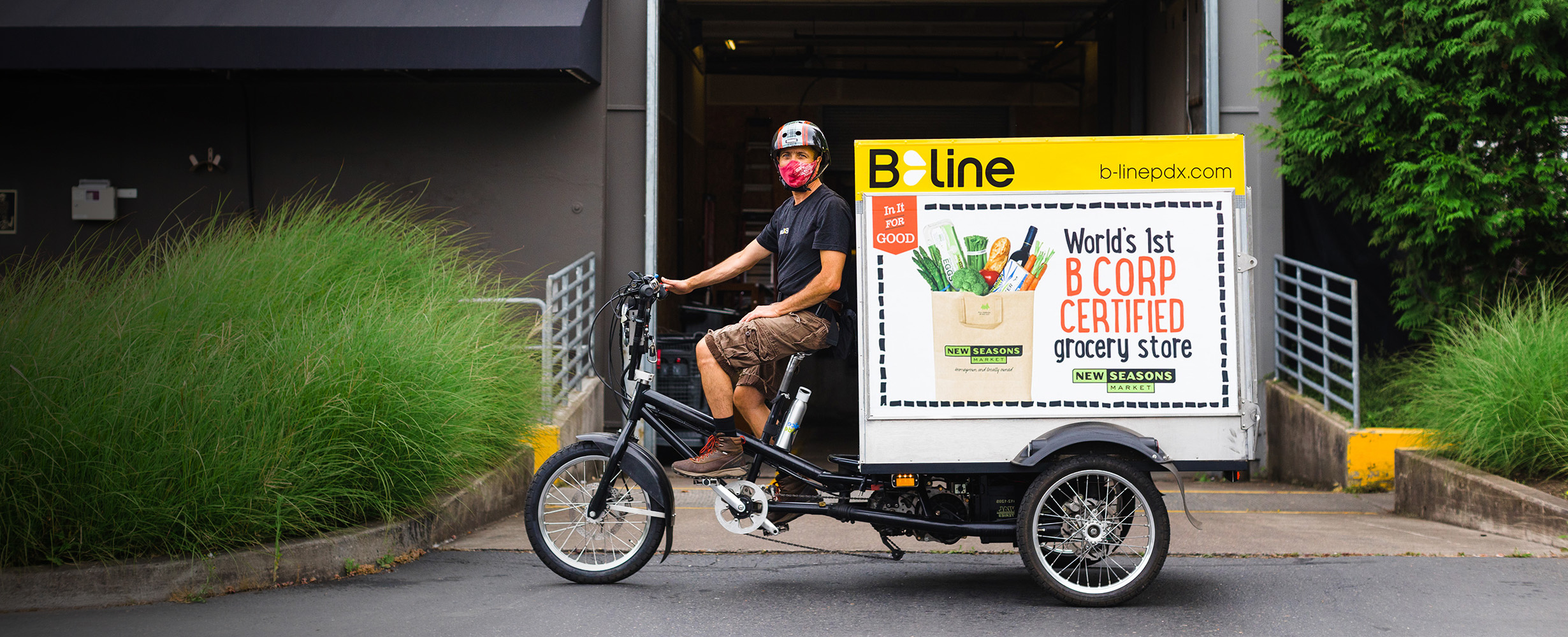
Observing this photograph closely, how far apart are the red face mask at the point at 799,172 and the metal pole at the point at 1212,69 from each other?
21.5 feet

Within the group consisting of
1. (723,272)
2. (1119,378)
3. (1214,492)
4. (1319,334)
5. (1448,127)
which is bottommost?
(1214,492)

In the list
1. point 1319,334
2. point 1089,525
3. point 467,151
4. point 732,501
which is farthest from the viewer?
point 467,151

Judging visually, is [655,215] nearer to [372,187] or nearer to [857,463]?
[372,187]

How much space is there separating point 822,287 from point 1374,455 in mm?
5538

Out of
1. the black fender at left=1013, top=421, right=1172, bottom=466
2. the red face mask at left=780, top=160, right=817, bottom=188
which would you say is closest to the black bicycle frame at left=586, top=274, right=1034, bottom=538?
the black fender at left=1013, top=421, right=1172, bottom=466

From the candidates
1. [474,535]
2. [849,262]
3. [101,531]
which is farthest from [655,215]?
[101,531]

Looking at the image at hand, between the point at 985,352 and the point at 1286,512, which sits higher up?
the point at 985,352

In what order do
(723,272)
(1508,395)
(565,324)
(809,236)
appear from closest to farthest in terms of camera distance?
1. (809,236)
2. (723,272)
3. (1508,395)
4. (565,324)

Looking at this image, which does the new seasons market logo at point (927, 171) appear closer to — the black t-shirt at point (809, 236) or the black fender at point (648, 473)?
the black t-shirt at point (809, 236)

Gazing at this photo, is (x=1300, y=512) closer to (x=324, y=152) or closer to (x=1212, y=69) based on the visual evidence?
(x=1212, y=69)

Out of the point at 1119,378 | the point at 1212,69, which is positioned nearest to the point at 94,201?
the point at 1119,378

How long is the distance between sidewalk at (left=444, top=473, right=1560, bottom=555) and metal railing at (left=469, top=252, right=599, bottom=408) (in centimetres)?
157

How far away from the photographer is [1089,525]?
504 centimetres

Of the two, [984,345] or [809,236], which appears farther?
[809,236]
